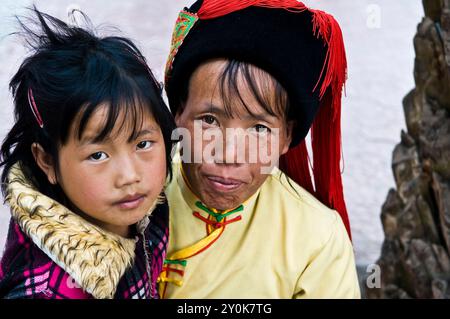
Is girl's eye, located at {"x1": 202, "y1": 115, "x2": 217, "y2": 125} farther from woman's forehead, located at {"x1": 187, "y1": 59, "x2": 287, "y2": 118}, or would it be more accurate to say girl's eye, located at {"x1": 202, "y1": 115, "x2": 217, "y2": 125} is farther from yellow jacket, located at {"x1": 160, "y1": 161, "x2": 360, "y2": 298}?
yellow jacket, located at {"x1": 160, "y1": 161, "x2": 360, "y2": 298}

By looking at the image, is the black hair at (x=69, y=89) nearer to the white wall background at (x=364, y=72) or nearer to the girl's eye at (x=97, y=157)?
the girl's eye at (x=97, y=157)

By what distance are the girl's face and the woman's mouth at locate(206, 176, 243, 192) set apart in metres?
0.17

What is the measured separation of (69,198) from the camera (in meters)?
1.53

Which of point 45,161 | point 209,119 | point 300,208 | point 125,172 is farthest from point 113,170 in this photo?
point 300,208

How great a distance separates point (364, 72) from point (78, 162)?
129 inches

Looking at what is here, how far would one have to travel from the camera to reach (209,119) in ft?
5.37

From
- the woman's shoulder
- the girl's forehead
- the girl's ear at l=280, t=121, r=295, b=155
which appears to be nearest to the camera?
the girl's forehead

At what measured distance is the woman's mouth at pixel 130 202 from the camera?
4.94 ft

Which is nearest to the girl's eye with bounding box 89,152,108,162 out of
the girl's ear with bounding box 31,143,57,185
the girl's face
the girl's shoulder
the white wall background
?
the girl's face

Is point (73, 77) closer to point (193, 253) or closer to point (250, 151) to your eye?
point (250, 151)

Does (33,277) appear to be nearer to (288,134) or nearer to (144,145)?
(144,145)

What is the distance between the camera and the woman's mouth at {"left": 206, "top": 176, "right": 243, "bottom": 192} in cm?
167

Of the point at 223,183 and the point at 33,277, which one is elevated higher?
the point at 223,183
